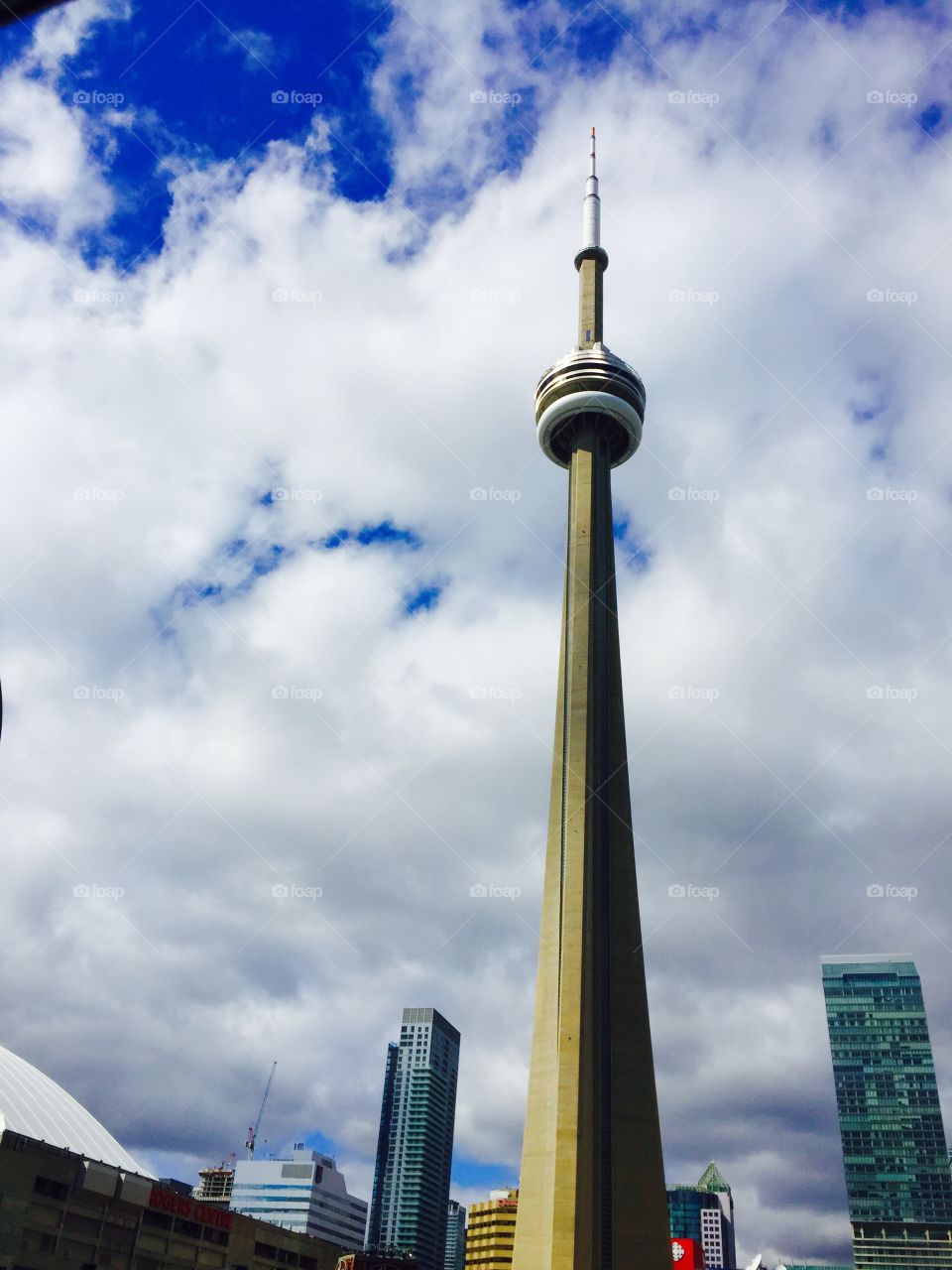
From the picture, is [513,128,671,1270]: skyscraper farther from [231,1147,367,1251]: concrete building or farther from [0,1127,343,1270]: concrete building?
[231,1147,367,1251]: concrete building

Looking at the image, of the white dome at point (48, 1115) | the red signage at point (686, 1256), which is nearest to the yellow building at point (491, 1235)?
the red signage at point (686, 1256)

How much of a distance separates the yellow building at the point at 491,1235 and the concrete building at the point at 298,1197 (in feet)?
99.3

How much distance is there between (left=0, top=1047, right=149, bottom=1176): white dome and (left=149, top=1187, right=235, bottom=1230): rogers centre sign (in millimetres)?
3432

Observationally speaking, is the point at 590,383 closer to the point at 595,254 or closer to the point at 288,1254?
the point at 595,254

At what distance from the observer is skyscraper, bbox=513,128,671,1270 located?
200ft

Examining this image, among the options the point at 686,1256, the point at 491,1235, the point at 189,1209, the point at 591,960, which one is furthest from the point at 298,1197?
the point at 591,960

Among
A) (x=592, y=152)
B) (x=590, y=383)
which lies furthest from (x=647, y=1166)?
(x=592, y=152)

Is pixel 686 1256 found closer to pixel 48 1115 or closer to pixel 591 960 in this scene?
pixel 591 960

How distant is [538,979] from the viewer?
6881 cm

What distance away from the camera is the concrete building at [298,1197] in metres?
164

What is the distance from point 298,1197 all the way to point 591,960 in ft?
418

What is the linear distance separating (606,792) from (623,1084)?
19486 millimetres

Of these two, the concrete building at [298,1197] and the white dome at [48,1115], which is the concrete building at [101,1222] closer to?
the white dome at [48,1115]

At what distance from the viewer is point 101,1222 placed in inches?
2359
